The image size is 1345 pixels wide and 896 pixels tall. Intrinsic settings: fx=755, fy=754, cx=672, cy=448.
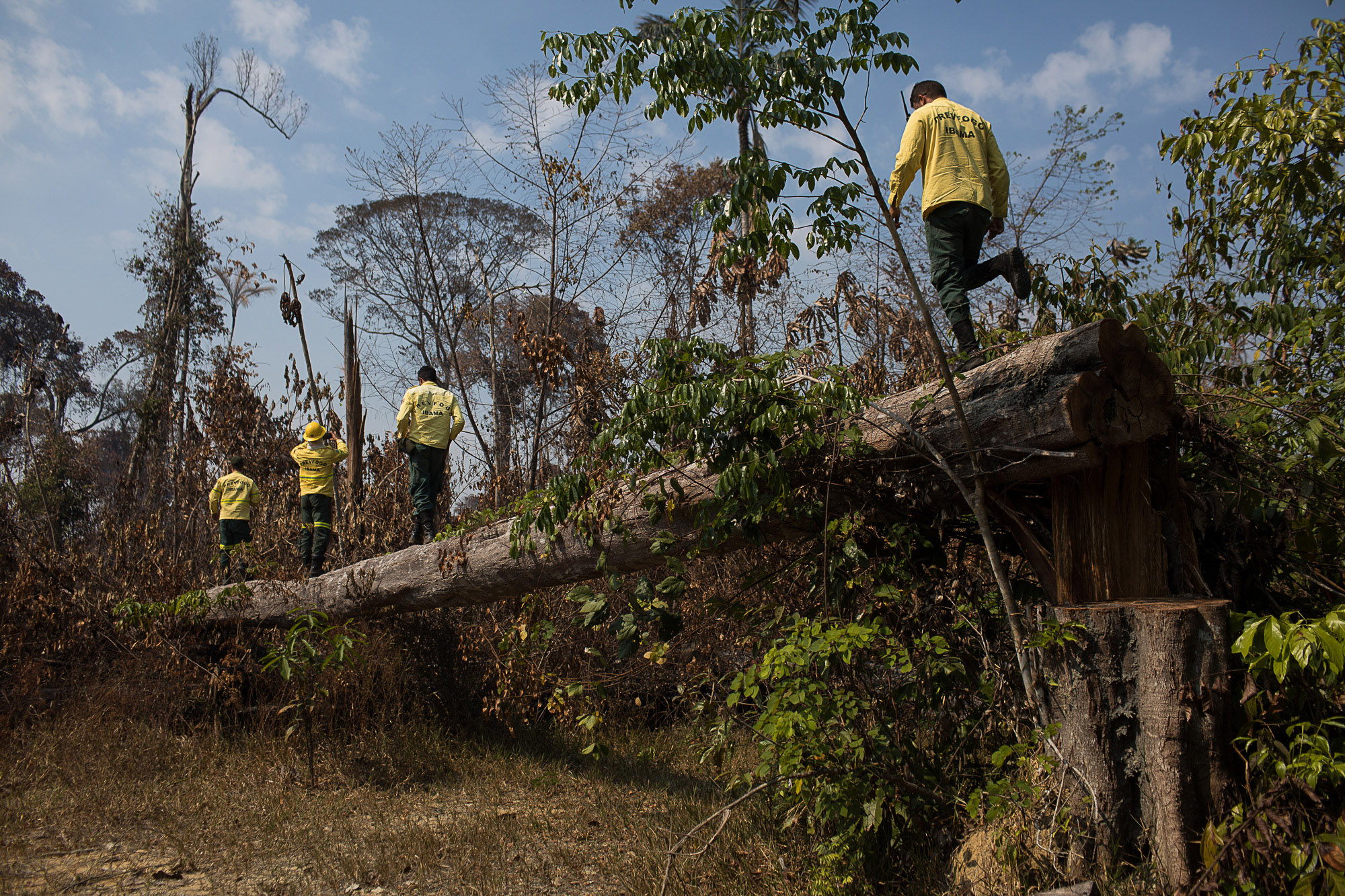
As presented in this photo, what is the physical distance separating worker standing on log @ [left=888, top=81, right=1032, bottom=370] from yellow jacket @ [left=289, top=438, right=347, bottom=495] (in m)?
5.68

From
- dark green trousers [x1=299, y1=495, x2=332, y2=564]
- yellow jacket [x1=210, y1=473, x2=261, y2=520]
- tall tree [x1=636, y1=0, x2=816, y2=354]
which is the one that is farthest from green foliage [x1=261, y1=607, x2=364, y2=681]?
tall tree [x1=636, y1=0, x2=816, y2=354]

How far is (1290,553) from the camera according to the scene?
3023 millimetres

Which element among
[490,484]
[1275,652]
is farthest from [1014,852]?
[490,484]

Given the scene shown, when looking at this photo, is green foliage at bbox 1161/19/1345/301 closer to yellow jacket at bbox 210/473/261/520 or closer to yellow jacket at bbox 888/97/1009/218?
yellow jacket at bbox 888/97/1009/218

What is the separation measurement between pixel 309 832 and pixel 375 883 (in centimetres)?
92

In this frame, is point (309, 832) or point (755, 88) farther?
→ point (309, 832)

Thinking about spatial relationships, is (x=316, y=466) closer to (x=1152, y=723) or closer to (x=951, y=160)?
(x=951, y=160)

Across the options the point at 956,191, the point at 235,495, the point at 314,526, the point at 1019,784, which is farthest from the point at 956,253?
the point at 235,495

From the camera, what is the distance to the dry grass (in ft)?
12.3

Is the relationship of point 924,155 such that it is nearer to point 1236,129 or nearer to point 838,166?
point 838,166

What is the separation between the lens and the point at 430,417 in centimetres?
671

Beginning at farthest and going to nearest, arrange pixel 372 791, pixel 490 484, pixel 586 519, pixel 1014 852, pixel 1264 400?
1. pixel 490 484
2. pixel 372 791
3. pixel 586 519
4. pixel 1264 400
5. pixel 1014 852

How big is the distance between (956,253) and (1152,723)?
2.18 meters

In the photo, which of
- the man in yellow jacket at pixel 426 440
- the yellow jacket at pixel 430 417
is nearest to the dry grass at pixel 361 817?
the man in yellow jacket at pixel 426 440
